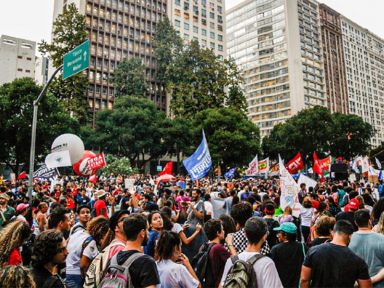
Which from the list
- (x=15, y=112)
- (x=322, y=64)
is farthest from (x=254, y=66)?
(x=15, y=112)

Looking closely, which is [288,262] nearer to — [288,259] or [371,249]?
[288,259]

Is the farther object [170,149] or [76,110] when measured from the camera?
[170,149]

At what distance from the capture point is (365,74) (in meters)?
126

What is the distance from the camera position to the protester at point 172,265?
12.6 ft

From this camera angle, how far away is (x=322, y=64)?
4129 inches

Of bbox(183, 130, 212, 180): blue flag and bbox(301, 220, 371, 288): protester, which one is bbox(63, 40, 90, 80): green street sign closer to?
bbox(183, 130, 212, 180): blue flag

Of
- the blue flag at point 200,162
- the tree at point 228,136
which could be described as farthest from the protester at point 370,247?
the tree at point 228,136

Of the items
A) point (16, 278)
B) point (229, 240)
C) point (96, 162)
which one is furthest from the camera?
point (96, 162)

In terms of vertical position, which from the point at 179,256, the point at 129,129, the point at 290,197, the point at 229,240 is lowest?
the point at 179,256

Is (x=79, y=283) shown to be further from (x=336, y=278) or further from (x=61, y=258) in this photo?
(x=336, y=278)

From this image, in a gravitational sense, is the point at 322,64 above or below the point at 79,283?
above

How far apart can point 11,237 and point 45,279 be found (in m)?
0.78

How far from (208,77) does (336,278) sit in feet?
192

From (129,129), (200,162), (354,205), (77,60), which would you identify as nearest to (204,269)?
(354,205)
